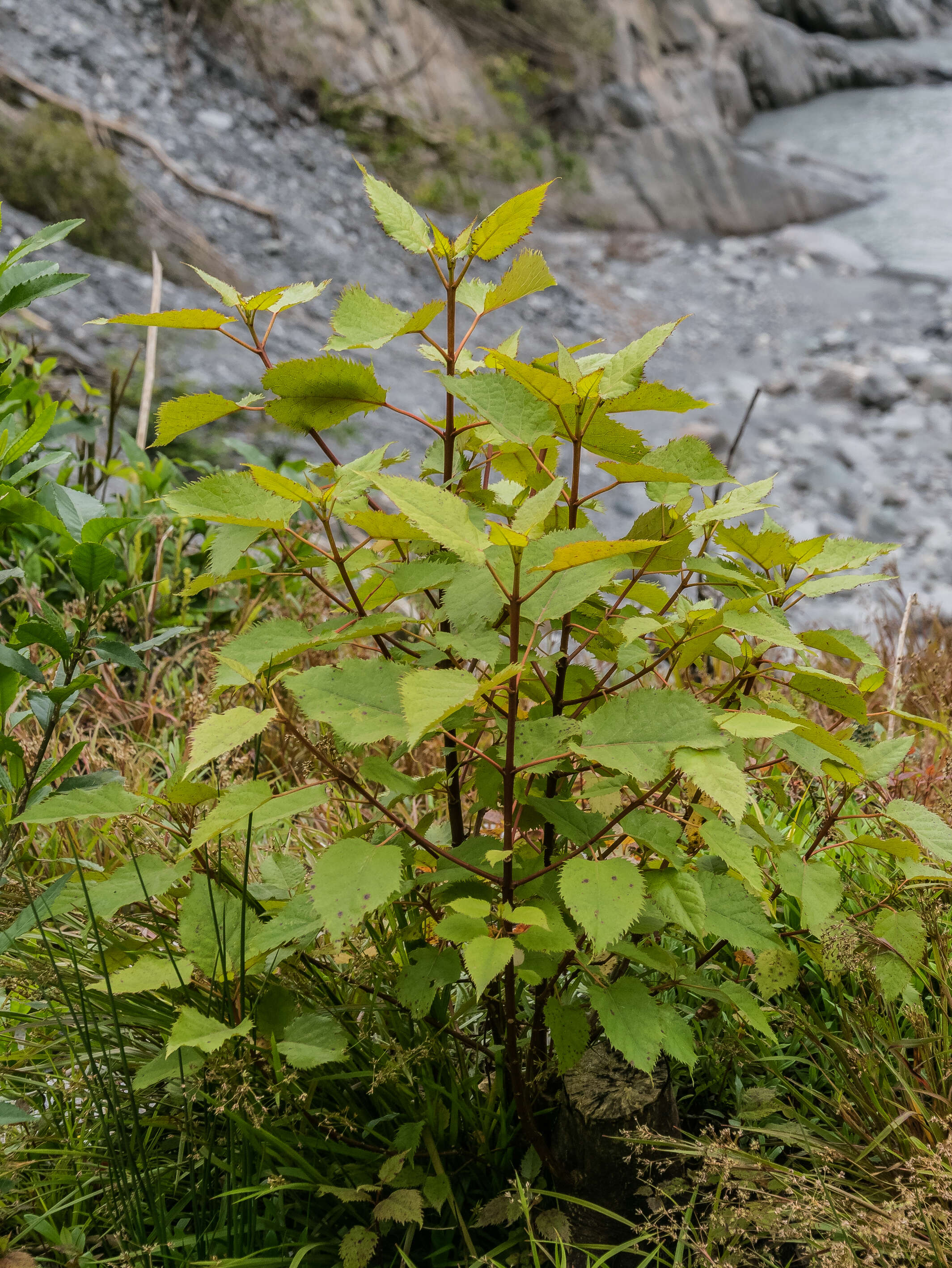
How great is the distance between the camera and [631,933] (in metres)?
0.84

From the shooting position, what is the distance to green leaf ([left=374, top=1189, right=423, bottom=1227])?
0.79 m

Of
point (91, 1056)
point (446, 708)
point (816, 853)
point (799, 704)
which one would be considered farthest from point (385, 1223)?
point (816, 853)

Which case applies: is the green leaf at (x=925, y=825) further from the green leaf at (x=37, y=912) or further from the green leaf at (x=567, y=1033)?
the green leaf at (x=37, y=912)

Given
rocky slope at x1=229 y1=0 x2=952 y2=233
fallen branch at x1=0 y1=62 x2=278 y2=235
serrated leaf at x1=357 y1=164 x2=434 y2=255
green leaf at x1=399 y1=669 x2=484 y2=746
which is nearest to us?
green leaf at x1=399 y1=669 x2=484 y2=746

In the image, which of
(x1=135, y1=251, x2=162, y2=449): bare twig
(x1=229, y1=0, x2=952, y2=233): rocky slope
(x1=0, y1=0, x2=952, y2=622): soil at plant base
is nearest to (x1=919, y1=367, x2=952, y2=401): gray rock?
(x1=0, y1=0, x2=952, y2=622): soil at plant base

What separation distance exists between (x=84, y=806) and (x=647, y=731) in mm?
458

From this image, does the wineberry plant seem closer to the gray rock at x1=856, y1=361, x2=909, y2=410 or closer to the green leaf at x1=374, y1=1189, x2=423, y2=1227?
the green leaf at x1=374, y1=1189, x2=423, y2=1227

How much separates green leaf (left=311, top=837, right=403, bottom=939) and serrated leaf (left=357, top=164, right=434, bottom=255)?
1.58ft

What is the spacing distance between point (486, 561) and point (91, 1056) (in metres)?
0.57

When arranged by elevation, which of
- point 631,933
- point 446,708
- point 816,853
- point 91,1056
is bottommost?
point 816,853

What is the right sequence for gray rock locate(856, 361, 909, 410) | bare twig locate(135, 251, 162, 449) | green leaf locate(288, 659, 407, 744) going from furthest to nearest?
1. gray rock locate(856, 361, 909, 410)
2. bare twig locate(135, 251, 162, 449)
3. green leaf locate(288, 659, 407, 744)

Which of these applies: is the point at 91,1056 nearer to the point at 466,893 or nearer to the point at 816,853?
the point at 466,893

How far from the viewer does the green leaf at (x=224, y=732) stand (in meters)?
0.63

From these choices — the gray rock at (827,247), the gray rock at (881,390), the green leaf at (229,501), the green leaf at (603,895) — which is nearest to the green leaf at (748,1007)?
the green leaf at (603,895)
